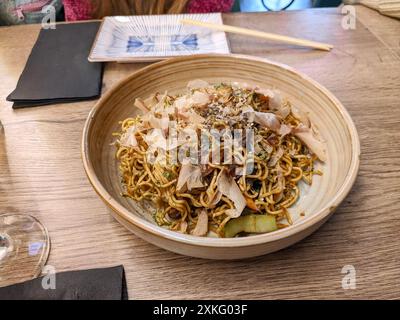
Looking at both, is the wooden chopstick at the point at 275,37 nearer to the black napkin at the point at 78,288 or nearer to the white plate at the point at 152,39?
the white plate at the point at 152,39

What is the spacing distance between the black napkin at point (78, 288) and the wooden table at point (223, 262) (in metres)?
0.03

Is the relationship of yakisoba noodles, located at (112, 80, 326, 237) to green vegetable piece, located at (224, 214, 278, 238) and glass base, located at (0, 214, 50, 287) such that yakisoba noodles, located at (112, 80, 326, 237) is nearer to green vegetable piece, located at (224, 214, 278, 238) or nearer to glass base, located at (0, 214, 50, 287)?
green vegetable piece, located at (224, 214, 278, 238)

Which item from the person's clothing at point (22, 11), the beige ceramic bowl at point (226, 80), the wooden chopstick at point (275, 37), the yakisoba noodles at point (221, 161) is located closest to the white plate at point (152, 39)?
the wooden chopstick at point (275, 37)

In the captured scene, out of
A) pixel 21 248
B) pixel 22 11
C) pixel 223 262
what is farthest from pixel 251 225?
pixel 22 11

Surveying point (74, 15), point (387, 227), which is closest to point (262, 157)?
point (387, 227)

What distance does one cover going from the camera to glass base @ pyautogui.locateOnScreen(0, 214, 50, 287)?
2.43 feet

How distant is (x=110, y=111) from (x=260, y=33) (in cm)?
78

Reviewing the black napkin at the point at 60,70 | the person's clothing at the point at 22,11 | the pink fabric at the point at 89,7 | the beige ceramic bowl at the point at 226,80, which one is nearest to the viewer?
the beige ceramic bowl at the point at 226,80

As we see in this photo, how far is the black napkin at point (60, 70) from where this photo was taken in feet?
3.91

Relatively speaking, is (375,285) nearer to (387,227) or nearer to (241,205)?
(387,227)

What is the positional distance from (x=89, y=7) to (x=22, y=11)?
47 cm

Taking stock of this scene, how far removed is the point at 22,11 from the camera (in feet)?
6.32

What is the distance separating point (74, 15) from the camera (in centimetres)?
180
